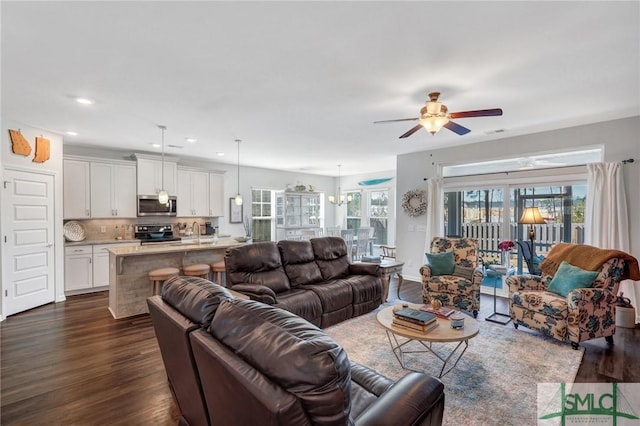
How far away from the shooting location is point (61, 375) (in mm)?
2594

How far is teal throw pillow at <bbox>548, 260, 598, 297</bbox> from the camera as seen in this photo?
3219mm

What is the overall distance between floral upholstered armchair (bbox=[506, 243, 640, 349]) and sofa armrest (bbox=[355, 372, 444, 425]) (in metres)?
2.58

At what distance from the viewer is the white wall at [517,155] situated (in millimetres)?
3887

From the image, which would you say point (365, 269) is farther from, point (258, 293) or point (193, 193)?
point (193, 193)

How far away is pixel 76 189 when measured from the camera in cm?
526

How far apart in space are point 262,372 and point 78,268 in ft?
Result: 18.4

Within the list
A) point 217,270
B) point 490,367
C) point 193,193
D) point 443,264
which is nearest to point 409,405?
point 490,367

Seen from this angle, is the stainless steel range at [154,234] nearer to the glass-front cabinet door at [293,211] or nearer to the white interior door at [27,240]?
the white interior door at [27,240]

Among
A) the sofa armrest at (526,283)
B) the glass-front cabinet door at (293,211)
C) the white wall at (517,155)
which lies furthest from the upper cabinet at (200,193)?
the sofa armrest at (526,283)

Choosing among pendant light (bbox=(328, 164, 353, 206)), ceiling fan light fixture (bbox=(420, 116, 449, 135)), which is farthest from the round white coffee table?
pendant light (bbox=(328, 164, 353, 206))

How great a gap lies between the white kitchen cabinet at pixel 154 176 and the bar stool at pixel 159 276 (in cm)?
247

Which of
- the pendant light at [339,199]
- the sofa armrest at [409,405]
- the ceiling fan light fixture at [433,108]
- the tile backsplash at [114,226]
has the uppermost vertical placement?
the ceiling fan light fixture at [433,108]

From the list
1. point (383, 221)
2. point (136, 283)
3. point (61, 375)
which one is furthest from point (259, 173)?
point (61, 375)

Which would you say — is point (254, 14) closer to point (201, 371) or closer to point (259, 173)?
point (201, 371)
